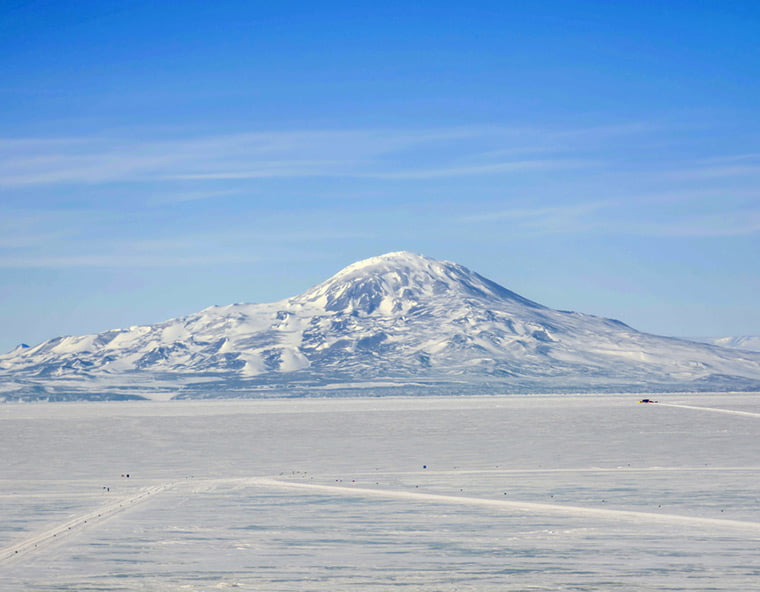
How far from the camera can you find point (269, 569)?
87.0 ft

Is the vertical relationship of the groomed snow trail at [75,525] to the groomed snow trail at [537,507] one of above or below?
below

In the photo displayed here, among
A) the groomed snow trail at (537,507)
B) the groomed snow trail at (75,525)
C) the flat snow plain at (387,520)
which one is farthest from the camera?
the groomed snow trail at (537,507)

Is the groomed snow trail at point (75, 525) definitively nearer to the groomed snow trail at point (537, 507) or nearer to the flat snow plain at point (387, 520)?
the flat snow plain at point (387, 520)

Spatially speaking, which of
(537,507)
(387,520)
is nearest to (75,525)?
(387,520)

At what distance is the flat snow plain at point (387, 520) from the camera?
25516 mm

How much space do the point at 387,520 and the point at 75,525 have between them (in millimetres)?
9171

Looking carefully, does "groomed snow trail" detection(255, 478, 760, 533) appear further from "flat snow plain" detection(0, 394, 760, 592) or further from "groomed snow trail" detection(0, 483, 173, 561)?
"groomed snow trail" detection(0, 483, 173, 561)

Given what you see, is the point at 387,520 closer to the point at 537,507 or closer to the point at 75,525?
the point at 537,507

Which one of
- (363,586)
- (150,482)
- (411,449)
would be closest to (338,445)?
(411,449)

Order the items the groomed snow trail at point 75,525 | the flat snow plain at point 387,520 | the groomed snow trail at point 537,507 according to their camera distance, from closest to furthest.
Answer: the flat snow plain at point 387,520 < the groomed snow trail at point 75,525 < the groomed snow trail at point 537,507

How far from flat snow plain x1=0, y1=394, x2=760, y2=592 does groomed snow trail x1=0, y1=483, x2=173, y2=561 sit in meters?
0.08

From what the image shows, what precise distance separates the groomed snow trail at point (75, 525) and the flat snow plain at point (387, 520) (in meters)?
0.08

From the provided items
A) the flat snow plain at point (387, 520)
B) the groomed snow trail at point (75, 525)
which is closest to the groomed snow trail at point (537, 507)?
the flat snow plain at point (387, 520)

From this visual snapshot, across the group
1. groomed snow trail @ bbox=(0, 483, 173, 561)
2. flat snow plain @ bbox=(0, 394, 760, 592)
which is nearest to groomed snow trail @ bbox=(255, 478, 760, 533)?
flat snow plain @ bbox=(0, 394, 760, 592)
